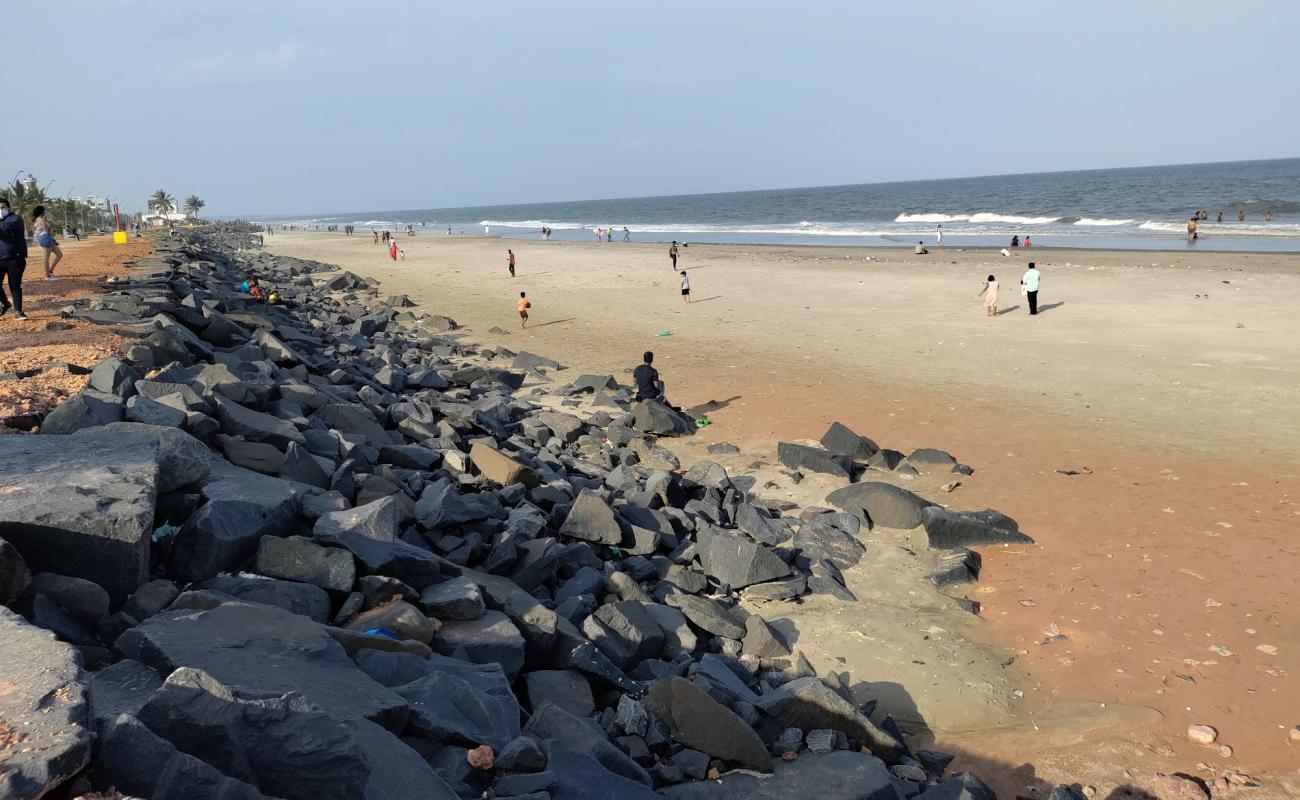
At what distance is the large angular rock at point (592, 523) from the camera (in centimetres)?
730

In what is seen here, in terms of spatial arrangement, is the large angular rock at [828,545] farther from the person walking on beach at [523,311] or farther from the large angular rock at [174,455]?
the person walking on beach at [523,311]

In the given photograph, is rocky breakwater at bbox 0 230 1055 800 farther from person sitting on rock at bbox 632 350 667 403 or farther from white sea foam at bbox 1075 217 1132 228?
white sea foam at bbox 1075 217 1132 228

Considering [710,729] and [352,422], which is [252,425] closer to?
[352,422]

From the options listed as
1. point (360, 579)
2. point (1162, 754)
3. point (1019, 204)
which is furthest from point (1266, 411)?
point (1019, 204)

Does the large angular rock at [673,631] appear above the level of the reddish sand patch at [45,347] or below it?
below

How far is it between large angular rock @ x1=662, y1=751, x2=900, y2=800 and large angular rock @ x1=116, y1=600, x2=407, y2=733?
1540mm

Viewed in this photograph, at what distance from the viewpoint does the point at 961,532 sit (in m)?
8.08

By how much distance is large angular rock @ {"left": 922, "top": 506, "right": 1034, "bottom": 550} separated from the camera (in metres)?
8.06

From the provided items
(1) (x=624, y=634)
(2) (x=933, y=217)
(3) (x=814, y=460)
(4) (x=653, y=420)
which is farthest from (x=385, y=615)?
(2) (x=933, y=217)

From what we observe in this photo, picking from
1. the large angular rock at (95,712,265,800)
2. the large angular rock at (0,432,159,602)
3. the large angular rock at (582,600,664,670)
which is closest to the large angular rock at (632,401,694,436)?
the large angular rock at (582,600,664,670)

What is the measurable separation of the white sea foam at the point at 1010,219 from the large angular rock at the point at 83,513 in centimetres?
6793

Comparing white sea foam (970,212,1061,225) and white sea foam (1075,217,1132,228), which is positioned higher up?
white sea foam (970,212,1061,225)

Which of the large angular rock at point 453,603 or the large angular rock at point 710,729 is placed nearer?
the large angular rock at point 710,729

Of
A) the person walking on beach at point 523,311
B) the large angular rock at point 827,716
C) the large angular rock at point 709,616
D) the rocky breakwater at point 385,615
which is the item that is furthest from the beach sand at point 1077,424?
the rocky breakwater at point 385,615
